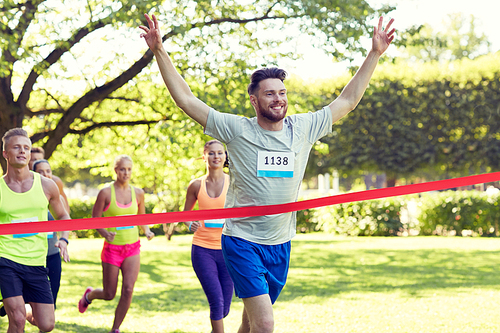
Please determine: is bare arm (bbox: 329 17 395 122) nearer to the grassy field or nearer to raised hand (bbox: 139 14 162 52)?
raised hand (bbox: 139 14 162 52)

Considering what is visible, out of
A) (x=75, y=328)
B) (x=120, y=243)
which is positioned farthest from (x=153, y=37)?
(x=75, y=328)

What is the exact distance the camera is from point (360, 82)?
3.99 metres

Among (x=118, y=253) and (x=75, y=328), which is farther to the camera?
(x=75, y=328)

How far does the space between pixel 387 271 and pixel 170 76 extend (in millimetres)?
8675

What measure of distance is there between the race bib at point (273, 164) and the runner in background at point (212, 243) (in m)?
1.94

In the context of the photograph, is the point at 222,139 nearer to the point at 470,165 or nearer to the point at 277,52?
the point at 277,52

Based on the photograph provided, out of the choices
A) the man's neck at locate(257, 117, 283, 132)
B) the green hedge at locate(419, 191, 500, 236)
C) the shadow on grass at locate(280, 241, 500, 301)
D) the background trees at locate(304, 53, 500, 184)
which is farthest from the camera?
the background trees at locate(304, 53, 500, 184)

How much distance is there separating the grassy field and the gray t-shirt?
3292 mm

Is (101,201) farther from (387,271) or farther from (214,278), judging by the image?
(387,271)

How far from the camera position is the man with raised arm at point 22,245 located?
450 cm

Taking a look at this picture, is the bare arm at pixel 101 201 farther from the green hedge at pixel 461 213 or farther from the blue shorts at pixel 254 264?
the green hedge at pixel 461 213

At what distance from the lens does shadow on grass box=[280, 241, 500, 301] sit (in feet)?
30.8

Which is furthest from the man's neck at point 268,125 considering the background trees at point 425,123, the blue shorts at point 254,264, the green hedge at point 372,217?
the background trees at point 425,123

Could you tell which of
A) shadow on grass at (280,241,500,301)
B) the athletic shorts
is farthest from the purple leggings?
shadow on grass at (280,241,500,301)
